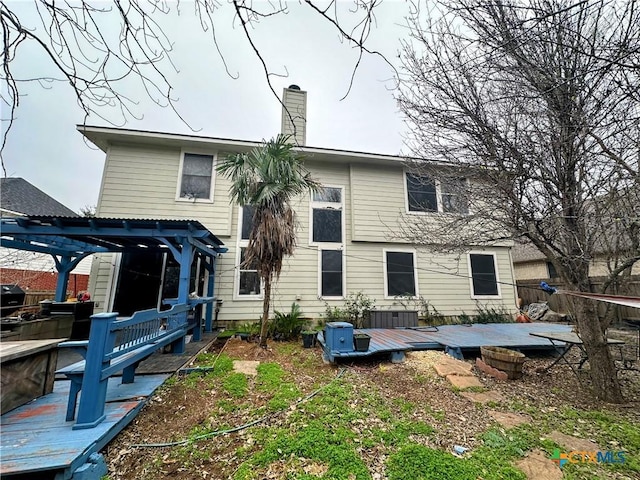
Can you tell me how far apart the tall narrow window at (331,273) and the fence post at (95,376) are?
576 centimetres

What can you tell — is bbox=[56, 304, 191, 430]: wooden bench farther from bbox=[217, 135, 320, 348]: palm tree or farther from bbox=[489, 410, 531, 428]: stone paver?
bbox=[489, 410, 531, 428]: stone paver

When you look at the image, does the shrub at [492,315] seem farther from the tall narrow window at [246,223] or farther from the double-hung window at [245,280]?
the tall narrow window at [246,223]

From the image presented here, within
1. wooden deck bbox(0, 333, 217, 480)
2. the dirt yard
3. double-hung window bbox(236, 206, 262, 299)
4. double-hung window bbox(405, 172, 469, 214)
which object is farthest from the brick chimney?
wooden deck bbox(0, 333, 217, 480)

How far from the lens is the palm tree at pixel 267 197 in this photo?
539 cm

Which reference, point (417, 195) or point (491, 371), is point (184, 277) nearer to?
point (491, 371)

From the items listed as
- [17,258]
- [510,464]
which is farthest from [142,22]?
[17,258]

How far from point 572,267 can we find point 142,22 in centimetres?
566

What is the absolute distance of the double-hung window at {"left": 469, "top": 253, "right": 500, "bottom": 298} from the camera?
8.73 meters

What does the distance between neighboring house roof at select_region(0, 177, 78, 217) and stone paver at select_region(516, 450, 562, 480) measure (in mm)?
16925

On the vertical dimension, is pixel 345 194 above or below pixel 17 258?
above

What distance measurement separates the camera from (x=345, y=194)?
856cm

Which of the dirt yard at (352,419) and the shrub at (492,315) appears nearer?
the dirt yard at (352,419)

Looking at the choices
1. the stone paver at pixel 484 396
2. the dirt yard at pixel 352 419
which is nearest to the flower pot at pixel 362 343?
the dirt yard at pixel 352 419

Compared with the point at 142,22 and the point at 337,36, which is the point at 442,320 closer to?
the point at 337,36
